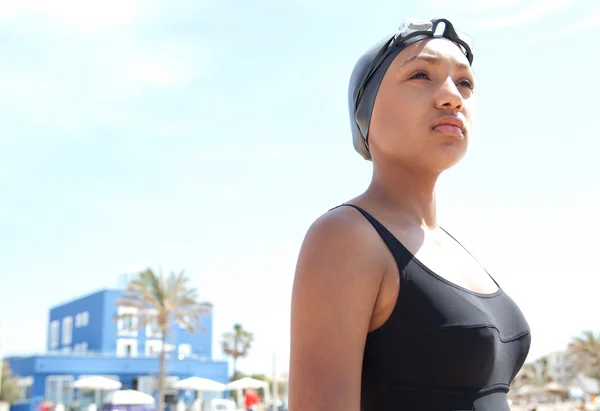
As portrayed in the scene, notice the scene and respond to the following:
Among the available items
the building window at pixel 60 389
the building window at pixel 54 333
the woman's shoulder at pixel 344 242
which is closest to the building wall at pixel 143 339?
the building window at pixel 60 389

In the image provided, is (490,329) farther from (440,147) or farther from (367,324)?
(440,147)

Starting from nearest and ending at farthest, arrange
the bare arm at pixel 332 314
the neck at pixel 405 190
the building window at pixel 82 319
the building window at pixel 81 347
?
the bare arm at pixel 332 314 < the neck at pixel 405 190 < the building window at pixel 81 347 < the building window at pixel 82 319

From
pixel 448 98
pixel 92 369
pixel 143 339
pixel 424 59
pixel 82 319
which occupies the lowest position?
pixel 92 369

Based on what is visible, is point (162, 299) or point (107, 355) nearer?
point (162, 299)

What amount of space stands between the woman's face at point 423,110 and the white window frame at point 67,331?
2062 inches

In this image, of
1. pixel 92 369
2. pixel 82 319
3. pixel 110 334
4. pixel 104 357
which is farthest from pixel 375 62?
pixel 82 319

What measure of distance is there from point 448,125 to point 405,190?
0.74 feet

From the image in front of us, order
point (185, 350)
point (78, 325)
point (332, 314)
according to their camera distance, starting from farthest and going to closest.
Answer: point (78, 325), point (185, 350), point (332, 314)

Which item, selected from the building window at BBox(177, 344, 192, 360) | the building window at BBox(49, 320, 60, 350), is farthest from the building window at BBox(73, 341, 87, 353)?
the building window at BBox(177, 344, 192, 360)

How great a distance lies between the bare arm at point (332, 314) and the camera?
1586 millimetres

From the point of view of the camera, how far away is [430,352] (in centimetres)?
162

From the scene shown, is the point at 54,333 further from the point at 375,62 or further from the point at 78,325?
the point at 375,62

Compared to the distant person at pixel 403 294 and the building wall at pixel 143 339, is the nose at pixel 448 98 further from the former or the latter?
the building wall at pixel 143 339

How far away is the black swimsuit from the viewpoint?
5.34 ft
